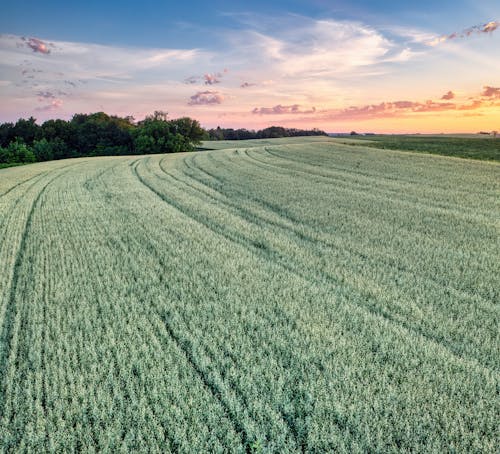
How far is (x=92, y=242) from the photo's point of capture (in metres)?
9.02

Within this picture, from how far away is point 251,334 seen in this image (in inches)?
191

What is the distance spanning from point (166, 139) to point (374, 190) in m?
56.3

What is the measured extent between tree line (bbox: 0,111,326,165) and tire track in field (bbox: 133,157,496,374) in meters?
57.4

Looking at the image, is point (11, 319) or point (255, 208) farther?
point (255, 208)

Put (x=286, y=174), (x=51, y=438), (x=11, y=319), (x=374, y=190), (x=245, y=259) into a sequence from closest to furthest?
(x=51, y=438) < (x=11, y=319) < (x=245, y=259) < (x=374, y=190) < (x=286, y=174)

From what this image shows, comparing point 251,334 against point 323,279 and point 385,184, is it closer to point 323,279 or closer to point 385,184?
point 323,279

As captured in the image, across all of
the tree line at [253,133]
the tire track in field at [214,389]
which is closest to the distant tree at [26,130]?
the tree line at [253,133]

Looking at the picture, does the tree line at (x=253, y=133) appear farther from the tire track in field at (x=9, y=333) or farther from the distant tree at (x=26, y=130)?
the tire track in field at (x=9, y=333)

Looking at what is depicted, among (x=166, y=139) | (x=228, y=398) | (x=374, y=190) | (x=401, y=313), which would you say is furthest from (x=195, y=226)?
(x=166, y=139)

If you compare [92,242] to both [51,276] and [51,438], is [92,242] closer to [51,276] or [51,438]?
[51,276]

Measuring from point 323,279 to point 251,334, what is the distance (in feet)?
7.74

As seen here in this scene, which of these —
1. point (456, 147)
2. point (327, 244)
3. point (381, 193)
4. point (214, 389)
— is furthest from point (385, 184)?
point (456, 147)

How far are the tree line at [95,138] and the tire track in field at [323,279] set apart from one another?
187ft

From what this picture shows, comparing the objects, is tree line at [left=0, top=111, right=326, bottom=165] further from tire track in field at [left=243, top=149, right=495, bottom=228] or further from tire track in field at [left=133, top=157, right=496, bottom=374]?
tire track in field at [left=133, top=157, right=496, bottom=374]
